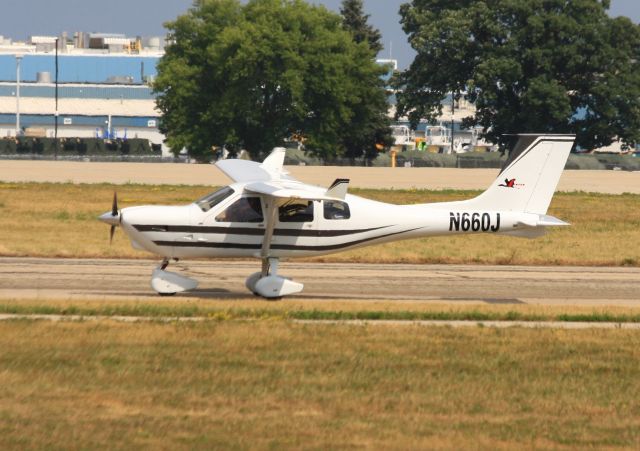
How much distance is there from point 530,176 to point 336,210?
3.57 m

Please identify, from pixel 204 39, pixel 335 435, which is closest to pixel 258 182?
pixel 335 435

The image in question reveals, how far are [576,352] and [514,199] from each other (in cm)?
642

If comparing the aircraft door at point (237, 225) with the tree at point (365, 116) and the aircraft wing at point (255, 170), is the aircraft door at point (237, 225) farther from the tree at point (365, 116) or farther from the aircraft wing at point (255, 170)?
the tree at point (365, 116)

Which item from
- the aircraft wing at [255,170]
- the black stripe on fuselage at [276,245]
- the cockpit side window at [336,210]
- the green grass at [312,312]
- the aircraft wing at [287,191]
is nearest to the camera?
the green grass at [312,312]

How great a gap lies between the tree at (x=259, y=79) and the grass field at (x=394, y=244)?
3153 centimetres

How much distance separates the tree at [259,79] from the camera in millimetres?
79438

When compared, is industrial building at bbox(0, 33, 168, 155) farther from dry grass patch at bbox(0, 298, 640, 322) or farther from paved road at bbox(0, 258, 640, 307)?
dry grass patch at bbox(0, 298, 640, 322)

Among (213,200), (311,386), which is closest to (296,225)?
(213,200)

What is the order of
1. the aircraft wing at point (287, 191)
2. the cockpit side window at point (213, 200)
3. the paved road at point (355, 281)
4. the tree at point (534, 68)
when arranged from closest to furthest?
the aircraft wing at point (287, 191) → the cockpit side window at point (213, 200) → the paved road at point (355, 281) → the tree at point (534, 68)

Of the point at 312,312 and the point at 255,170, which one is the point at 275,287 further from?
the point at 255,170

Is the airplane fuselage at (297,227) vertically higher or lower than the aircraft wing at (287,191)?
lower

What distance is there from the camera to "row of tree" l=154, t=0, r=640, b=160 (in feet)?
262

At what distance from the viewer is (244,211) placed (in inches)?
814

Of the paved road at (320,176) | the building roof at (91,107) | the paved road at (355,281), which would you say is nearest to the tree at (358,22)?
the paved road at (320,176)
